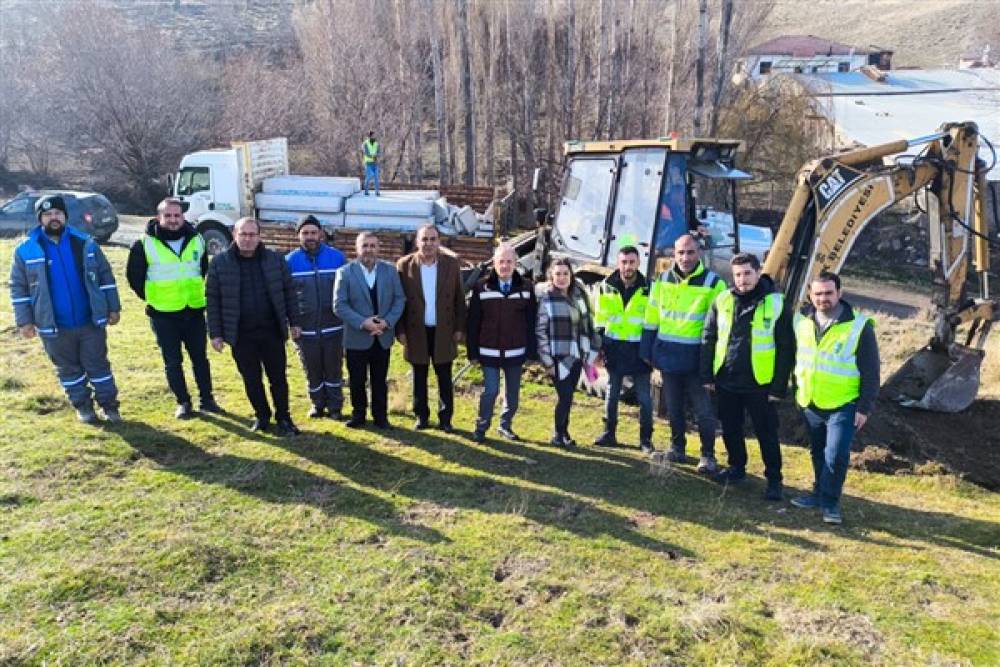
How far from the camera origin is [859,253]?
23203 mm

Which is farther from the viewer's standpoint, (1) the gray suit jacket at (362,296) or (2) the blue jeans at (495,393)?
(2) the blue jeans at (495,393)

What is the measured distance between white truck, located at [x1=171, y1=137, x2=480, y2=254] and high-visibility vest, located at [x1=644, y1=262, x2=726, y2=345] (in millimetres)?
9915

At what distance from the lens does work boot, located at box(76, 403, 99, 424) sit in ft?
19.5

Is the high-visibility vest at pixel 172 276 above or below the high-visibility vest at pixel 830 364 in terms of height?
above

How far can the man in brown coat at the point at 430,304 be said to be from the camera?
594cm

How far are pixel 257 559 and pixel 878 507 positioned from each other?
442cm

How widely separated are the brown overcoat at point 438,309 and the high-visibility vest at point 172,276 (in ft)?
5.55

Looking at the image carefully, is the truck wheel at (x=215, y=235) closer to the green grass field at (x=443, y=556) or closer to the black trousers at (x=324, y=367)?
the green grass field at (x=443, y=556)

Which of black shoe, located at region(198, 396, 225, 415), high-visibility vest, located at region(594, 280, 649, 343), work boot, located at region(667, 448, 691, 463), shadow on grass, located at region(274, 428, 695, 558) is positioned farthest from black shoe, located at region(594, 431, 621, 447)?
black shoe, located at region(198, 396, 225, 415)

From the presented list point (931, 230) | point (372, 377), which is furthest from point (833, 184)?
point (372, 377)

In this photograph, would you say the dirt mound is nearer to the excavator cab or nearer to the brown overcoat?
the excavator cab

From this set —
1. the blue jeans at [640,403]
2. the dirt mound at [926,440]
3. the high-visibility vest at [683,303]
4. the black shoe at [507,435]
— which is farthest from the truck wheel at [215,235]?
the high-visibility vest at [683,303]

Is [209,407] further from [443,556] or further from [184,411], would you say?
[443,556]

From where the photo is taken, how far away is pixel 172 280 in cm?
587
